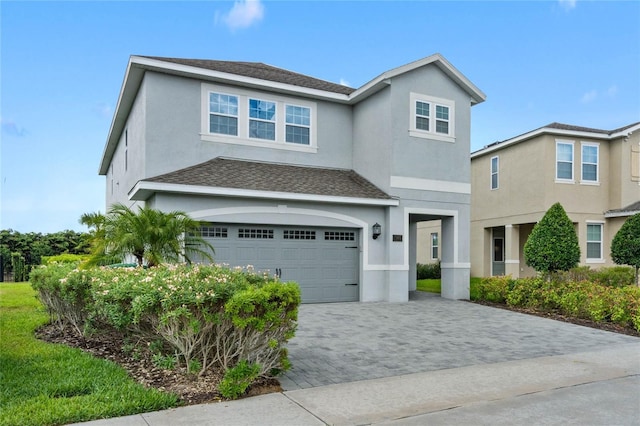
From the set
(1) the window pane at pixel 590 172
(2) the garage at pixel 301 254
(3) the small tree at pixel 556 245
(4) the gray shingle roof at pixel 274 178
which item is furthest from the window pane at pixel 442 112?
(1) the window pane at pixel 590 172

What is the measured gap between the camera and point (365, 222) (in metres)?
14.1

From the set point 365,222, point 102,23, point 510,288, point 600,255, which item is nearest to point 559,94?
point 600,255

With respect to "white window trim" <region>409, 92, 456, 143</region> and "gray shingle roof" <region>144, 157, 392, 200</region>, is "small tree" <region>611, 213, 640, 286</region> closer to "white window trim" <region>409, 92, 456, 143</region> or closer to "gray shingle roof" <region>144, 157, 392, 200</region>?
"white window trim" <region>409, 92, 456, 143</region>

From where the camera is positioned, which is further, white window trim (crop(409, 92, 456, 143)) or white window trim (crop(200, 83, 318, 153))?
white window trim (crop(409, 92, 456, 143))

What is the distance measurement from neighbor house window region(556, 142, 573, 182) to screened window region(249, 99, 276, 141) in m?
12.7

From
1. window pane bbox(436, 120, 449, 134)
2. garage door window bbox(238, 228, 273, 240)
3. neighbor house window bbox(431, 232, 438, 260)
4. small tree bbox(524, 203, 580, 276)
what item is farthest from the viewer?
neighbor house window bbox(431, 232, 438, 260)

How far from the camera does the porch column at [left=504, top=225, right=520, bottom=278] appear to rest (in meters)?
20.5

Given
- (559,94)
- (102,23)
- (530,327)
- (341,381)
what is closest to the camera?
(341,381)

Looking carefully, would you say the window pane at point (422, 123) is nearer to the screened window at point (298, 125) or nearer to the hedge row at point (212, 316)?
the screened window at point (298, 125)

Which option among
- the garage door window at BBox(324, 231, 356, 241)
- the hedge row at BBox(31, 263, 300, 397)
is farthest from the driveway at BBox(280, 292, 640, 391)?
the garage door window at BBox(324, 231, 356, 241)

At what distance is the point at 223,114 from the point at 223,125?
33 cm

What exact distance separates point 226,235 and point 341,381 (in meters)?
7.51

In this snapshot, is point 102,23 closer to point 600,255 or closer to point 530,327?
point 530,327

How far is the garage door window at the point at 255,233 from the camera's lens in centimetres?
1281
